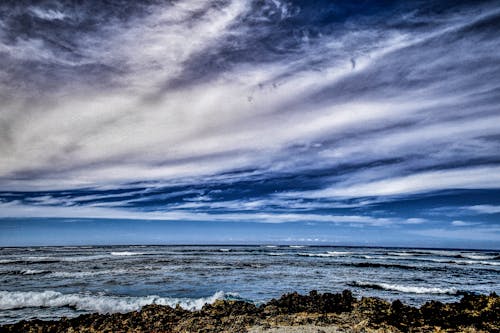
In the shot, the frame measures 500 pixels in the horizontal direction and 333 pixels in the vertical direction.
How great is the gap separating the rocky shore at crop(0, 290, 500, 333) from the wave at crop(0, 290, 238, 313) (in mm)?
2885

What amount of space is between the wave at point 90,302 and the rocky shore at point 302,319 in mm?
2885

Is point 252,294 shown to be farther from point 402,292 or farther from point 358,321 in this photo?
point 402,292

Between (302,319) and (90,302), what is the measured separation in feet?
31.8

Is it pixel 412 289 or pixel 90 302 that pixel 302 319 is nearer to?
pixel 90 302

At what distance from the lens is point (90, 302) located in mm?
13836

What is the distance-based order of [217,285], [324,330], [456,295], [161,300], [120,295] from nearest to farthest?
A: [324,330] → [161,300] → [120,295] → [456,295] → [217,285]

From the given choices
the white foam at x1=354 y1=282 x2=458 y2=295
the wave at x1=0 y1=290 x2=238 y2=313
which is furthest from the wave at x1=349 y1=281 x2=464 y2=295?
the wave at x1=0 y1=290 x2=238 y2=313

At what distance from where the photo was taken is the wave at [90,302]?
1341cm

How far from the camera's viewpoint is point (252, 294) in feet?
53.5

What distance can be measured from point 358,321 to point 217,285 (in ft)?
38.1

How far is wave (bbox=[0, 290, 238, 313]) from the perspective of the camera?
528 inches

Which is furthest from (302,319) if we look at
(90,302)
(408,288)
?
(408,288)

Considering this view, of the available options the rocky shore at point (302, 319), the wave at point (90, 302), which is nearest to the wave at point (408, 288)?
the rocky shore at point (302, 319)

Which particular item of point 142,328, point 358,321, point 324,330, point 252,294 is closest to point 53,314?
point 142,328
